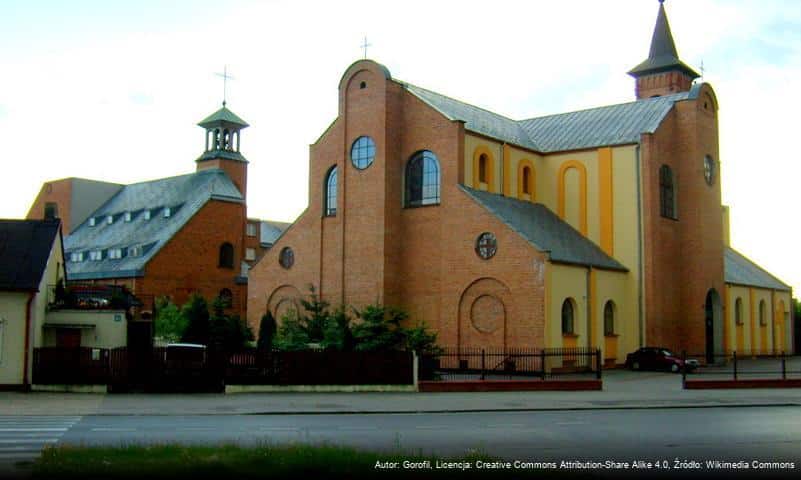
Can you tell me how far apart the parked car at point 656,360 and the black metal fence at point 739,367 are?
19.0 inches

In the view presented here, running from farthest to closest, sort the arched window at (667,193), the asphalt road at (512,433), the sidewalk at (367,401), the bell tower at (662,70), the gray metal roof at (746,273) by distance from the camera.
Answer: the bell tower at (662,70) → the gray metal roof at (746,273) → the arched window at (667,193) → the sidewalk at (367,401) → the asphalt road at (512,433)

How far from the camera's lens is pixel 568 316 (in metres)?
44.7

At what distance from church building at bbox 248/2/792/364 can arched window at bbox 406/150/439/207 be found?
81 millimetres

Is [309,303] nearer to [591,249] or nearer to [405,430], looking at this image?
[591,249]

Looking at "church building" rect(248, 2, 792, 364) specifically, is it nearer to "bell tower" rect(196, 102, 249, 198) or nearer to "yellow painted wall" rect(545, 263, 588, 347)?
"yellow painted wall" rect(545, 263, 588, 347)

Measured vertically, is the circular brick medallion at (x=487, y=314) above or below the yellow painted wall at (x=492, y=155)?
below

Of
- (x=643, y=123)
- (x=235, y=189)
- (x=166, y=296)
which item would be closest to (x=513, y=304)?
(x=643, y=123)

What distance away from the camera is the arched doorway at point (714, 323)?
52.6m

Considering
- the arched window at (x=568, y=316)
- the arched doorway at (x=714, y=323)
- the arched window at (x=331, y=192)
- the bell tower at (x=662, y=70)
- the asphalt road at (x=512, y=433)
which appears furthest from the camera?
the bell tower at (x=662, y=70)

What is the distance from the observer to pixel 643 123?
51969 mm

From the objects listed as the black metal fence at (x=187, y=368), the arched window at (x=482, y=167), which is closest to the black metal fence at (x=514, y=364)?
the black metal fence at (x=187, y=368)

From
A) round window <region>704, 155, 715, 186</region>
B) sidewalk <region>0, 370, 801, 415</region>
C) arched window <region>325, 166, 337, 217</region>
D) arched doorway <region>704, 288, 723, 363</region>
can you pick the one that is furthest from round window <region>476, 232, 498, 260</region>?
round window <region>704, 155, 715, 186</region>

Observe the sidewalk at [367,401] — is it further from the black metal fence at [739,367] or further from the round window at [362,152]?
the round window at [362,152]

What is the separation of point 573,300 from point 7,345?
2551 cm
